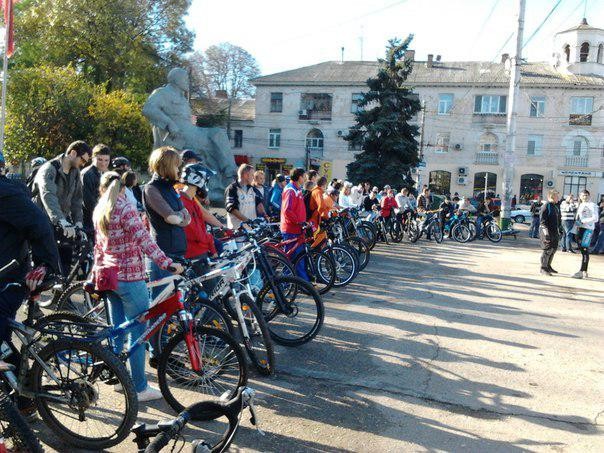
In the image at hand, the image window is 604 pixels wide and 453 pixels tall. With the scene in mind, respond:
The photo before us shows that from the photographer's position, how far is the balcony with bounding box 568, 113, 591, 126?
43531 mm

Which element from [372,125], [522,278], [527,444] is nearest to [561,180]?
[372,125]

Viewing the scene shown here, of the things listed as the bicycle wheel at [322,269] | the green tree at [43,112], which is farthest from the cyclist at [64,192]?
the green tree at [43,112]

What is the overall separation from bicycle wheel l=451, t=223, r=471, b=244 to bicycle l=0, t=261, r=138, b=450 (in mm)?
16100

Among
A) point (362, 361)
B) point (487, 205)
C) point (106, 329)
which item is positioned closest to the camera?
point (106, 329)

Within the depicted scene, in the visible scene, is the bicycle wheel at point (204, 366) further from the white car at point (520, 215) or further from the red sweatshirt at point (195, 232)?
the white car at point (520, 215)

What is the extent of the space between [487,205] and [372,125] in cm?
972

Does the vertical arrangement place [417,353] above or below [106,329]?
below

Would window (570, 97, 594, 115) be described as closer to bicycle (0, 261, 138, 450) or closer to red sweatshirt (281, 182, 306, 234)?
A: red sweatshirt (281, 182, 306, 234)

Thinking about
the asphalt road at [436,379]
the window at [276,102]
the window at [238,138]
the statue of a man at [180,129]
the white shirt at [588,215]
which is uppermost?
the window at [276,102]

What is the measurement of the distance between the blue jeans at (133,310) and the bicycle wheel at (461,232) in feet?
50.8

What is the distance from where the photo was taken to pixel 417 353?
5.89 meters

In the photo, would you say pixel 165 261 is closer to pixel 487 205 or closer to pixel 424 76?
pixel 487 205

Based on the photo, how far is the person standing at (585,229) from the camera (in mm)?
11742

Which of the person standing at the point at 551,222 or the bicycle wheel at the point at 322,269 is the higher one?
the person standing at the point at 551,222
